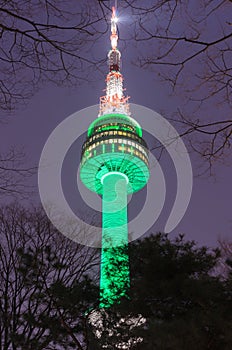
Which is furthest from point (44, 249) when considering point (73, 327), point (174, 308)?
point (174, 308)

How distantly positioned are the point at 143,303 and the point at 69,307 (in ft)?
6.56

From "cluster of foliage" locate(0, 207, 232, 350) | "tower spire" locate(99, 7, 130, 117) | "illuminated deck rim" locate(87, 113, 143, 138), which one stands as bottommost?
"cluster of foliage" locate(0, 207, 232, 350)

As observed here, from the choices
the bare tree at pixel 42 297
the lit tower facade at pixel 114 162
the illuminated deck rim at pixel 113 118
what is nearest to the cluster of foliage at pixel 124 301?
the bare tree at pixel 42 297

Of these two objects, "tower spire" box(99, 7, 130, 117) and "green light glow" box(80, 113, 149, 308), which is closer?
"green light glow" box(80, 113, 149, 308)

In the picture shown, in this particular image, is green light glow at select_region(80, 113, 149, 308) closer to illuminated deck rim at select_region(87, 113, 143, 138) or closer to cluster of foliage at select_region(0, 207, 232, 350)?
illuminated deck rim at select_region(87, 113, 143, 138)

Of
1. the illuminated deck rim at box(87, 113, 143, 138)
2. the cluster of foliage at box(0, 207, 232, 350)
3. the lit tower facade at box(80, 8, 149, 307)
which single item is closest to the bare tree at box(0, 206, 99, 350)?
the cluster of foliage at box(0, 207, 232, 350)

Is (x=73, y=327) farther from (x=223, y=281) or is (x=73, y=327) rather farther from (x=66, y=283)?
(x=223, y=281)

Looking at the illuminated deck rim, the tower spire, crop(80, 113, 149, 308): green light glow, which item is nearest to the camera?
crop(80, 113, 149, 308): green light glow

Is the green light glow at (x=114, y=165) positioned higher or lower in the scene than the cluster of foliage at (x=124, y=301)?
higher

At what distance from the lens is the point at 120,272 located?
473 inches

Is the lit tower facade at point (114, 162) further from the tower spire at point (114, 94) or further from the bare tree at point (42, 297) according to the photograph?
the bare tree at point (42, 297)

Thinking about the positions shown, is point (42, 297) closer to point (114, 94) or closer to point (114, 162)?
point (114, 162)

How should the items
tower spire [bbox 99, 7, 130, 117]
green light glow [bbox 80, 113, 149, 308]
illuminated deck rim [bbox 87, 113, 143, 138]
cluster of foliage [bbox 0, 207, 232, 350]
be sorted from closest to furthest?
cluster of foliage [bbox 0, 207, 232, 350] < green light glow [bbox 80, 113, 149, 308] < illuminated deck rim [bbox 87, 113, 143, 138] < tower spire [bbox 99, 7, 130, 117]

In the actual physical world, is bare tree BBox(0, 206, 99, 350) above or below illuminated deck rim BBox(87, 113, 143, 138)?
below
